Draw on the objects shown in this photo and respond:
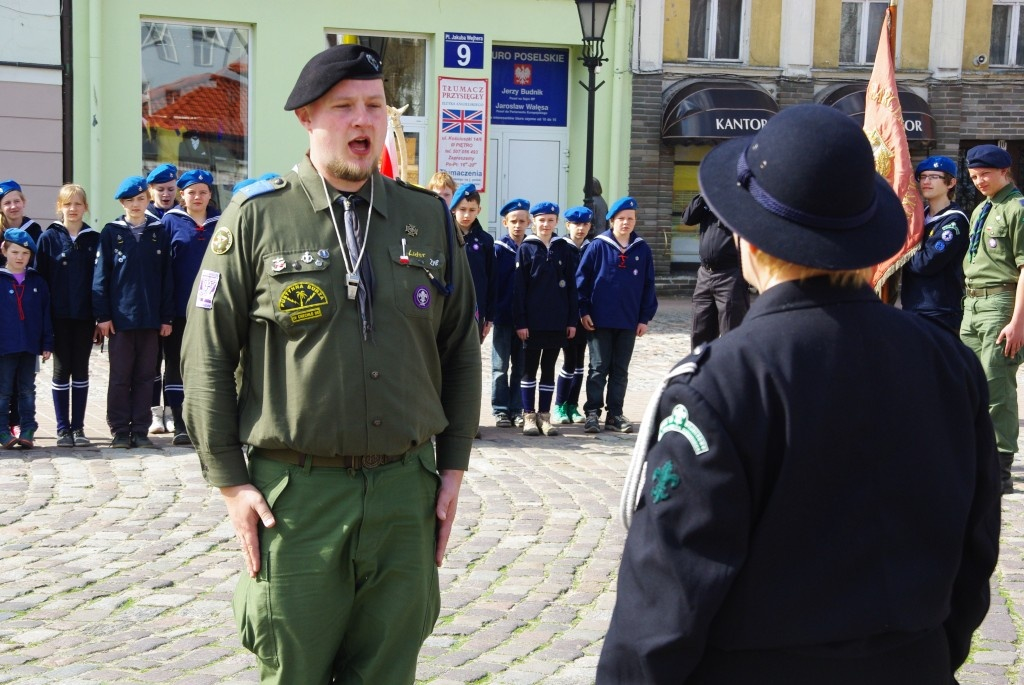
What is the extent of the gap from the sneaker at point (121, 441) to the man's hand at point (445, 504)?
6.46m

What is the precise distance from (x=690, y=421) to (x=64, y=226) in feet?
27.1

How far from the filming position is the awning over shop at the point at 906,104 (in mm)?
22281

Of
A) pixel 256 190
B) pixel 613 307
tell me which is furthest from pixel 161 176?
pixel 256 190

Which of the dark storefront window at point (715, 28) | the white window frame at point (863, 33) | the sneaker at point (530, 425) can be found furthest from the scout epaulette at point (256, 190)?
the white window frame at point (863, 33)

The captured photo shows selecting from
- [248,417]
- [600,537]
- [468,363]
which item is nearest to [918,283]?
[600,537]

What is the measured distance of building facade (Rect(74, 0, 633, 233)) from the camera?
1894 centimetres

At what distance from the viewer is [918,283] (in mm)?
8289

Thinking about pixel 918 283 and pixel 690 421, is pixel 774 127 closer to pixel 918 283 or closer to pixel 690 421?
pixel 690 421

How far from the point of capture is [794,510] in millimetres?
2180

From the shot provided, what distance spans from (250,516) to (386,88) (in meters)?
18.3

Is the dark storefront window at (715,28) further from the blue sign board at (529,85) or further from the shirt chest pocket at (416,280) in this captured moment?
the shirt chest pocket at (416,280)

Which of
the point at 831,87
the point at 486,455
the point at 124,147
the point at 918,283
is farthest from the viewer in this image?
the point at 831,87

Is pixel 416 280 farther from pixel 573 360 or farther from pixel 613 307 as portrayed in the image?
pixel 573 360

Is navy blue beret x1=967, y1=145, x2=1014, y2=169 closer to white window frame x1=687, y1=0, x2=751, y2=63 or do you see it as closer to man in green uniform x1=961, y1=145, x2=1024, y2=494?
man in green uniform x1=961, y1=145, x2=1024, y2=494
